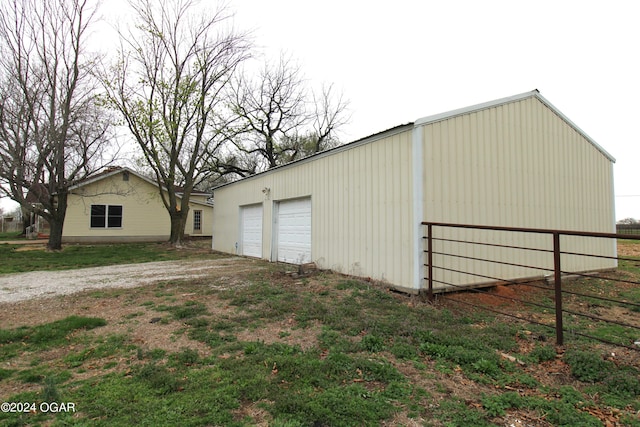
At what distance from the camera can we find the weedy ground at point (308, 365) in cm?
238

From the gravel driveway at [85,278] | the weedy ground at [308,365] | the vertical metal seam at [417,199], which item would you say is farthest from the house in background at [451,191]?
the gravel driveway at [85,278]

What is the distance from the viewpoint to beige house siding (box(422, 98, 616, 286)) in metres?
6.08

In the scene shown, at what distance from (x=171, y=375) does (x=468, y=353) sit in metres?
2.88

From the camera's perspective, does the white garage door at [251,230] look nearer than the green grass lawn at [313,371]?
No

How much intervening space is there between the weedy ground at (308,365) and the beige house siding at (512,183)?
64.0 inches

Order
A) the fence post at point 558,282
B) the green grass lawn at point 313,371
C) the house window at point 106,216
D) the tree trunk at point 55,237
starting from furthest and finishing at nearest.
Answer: the house window at point 106,216 → the tree trunk at point 55,237 → the fence post at point 558,282 → the green grass lawn at point 313,371

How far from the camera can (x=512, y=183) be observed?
7.00m

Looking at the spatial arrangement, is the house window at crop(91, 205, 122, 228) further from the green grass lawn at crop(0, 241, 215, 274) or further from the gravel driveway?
the gravel driveway

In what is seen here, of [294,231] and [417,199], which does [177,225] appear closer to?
[294,231]

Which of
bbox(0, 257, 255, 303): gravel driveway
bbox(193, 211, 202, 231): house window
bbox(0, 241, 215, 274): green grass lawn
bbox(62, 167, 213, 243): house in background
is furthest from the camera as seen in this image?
bbox(193, 211, 202, 231): house window

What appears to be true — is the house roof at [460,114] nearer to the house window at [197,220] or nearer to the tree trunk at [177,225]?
the tree trunk at [177,225]

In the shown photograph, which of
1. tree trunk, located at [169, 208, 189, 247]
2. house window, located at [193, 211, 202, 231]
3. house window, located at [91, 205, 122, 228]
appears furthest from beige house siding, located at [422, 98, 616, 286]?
house window, located at [193, 211, 202, 231]

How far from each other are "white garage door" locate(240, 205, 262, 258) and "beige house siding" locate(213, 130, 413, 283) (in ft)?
6.09

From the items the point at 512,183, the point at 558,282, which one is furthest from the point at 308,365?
the point at 512,183
